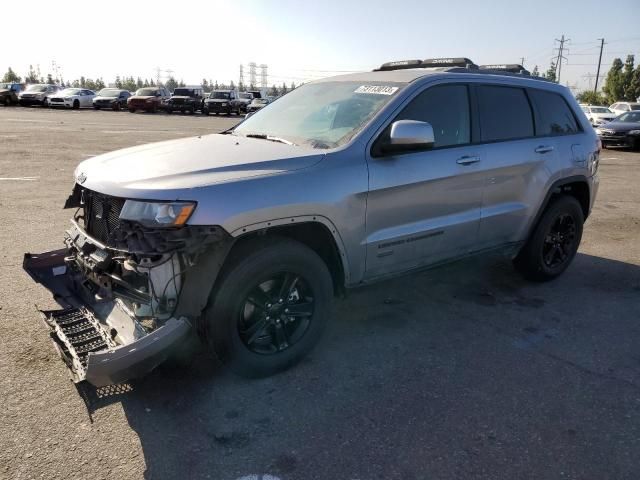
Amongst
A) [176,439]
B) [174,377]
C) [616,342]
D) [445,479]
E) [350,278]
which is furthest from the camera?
[616,342]

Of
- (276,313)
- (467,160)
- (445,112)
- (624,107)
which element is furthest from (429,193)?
(624,107)

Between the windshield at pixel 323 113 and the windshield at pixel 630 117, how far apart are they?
2036 centimetres

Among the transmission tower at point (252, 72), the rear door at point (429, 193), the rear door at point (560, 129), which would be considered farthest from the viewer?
the transmission tower at point (252, 72)

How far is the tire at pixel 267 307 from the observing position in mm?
3086

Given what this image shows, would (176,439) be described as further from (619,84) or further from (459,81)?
(619,84)

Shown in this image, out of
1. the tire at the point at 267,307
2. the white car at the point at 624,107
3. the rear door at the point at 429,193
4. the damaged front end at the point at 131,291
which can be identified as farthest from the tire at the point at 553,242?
the white car at the point at 624,107

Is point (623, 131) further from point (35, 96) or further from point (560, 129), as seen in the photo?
point (35, 96)

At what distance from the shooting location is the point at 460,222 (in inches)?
167

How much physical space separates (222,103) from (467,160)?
3401cm

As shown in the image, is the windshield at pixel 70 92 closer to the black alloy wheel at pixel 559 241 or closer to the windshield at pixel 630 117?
the windshield at pixel 630 117

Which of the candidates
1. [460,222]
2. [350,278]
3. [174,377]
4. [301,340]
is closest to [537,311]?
[460,222]

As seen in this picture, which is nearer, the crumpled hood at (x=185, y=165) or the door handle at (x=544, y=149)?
the crumpled hood at (x=185, y=165)

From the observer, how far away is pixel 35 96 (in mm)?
36906

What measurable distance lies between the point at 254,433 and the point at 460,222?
2.30 meters
